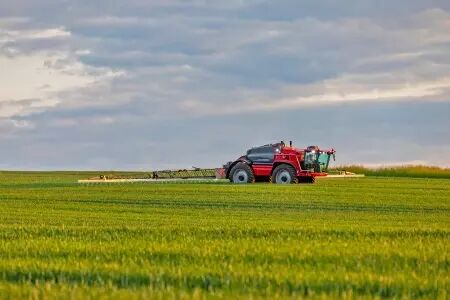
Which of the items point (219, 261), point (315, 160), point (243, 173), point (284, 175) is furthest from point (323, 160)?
point (219, 261)

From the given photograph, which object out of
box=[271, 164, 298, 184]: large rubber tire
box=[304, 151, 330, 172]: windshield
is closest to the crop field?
box=[271, 164, 298, 184]: large rubber tire

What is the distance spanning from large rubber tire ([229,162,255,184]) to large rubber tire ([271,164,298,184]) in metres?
1.23

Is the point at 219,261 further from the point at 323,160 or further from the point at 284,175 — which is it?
the point at 323,160

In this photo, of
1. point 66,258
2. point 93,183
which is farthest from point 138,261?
point 93,183

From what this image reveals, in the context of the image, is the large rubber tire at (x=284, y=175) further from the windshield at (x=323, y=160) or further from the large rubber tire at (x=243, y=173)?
the windshield at (x=323, y=160)

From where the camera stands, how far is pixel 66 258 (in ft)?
39.3

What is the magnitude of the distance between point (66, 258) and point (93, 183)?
3660 cm

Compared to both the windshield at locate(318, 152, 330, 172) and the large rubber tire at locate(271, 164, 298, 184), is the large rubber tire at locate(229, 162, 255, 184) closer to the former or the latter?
the large rubber tire at locate(271, 164, 298, 184)

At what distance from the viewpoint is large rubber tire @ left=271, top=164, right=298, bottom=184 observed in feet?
149

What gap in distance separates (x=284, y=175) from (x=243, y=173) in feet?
7.34

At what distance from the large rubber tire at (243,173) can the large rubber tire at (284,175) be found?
1.23 metres

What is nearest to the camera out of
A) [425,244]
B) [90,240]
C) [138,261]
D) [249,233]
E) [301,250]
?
[138,261]

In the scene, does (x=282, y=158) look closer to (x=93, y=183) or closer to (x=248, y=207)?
(x=93, y=183)

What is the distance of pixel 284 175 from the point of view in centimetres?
4541
